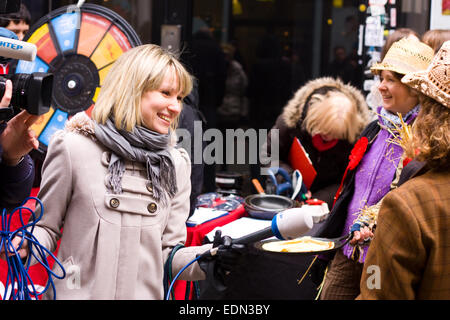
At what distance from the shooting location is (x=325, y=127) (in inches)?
142

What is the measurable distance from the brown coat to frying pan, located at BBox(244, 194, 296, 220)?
170 centimetres

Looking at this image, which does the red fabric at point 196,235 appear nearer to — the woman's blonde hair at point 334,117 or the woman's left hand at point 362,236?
the woman's blonde hair at point 334,117

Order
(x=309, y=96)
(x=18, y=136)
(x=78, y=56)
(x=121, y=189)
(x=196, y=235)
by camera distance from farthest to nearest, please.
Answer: (x=309, y=96) → (x=196, y=235) → (x=78, y=56) → (x=121, y=189) → (x=18, y=136)

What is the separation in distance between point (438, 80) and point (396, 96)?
91 centimetres

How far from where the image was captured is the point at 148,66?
6.38ft

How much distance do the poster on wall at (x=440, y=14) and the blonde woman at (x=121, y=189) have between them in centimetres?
239

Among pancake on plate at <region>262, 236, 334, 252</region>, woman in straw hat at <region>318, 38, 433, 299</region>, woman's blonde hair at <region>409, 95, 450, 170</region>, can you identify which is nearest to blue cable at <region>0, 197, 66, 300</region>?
pancake on plate at <region>262, 236, 334, 252</region>

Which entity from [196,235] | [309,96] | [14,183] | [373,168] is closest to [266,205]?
[196,235]

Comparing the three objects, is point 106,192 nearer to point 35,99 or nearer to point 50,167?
point 50,167

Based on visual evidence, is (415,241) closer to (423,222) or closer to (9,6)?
(423,222)

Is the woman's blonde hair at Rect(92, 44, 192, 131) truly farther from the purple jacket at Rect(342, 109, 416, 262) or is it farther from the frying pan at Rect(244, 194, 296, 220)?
the frying pan at Rect(244, 194, 296, 220)

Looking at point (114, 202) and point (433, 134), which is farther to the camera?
point (114, 202)

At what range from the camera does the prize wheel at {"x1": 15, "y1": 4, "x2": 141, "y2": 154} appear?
9.12 ft

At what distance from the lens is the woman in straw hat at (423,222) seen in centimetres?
151
